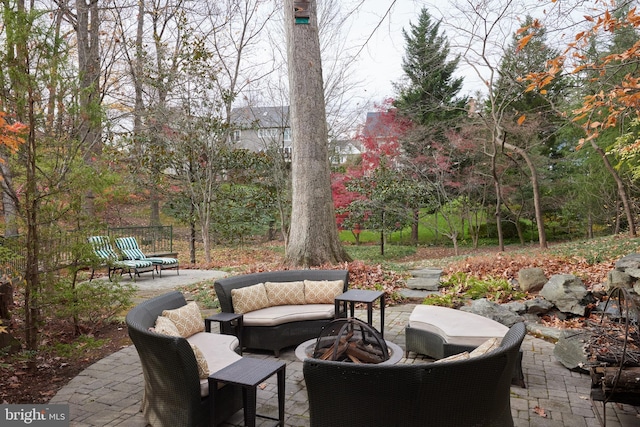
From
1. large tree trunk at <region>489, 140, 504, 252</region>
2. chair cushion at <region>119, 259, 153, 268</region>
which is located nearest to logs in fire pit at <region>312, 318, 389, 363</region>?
chair cushion at <region>119, 259, 153, 268</region>

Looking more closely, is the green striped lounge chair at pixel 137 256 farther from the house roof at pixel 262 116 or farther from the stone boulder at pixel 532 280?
the stone boulder at pixel 532 280

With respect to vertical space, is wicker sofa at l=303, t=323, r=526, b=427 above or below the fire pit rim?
above

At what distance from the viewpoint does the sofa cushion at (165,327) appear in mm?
3287

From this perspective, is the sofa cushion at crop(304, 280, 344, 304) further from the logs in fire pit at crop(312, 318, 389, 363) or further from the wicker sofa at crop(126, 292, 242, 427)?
the wicker sofa at crop(126, 292, 242, 427)

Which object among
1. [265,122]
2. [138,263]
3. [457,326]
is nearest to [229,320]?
[457,326]

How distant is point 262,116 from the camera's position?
43.8 feet

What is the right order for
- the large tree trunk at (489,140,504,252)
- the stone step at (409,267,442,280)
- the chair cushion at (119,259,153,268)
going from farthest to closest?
the large tree trunk at (489,140,504,252) < the chair cushion at (119,259,153,268) < the stone step at (409,267,442,280)

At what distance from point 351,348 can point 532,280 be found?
13.5ft

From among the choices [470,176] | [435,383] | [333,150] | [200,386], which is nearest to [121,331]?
[200,386]

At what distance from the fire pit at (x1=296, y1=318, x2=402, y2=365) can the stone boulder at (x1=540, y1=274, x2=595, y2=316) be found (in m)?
3.02

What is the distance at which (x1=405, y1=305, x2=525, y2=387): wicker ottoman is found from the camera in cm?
371

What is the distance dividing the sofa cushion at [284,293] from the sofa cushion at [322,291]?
82 millimetres

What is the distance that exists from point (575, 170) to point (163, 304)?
16475mm
